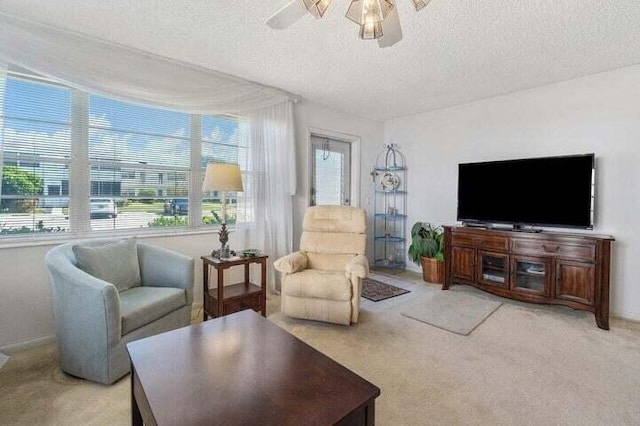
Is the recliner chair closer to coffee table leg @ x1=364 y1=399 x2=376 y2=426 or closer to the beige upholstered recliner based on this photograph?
the beige upholstered recliner

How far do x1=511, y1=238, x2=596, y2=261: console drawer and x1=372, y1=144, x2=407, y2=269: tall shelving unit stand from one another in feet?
5.76

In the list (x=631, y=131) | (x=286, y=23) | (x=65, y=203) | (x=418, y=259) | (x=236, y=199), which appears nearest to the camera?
(x=286, y=23)

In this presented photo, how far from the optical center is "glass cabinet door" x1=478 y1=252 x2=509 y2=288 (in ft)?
10.4

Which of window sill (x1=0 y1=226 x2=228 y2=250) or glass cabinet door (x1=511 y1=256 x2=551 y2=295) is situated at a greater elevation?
window sill (x1=0 y1=226 x2=228 y2=250)

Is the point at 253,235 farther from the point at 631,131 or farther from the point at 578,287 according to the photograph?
the point at 631,131

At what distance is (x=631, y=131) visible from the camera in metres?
2.83

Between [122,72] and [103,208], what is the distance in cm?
116

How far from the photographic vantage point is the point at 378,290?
3588mm

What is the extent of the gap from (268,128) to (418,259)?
8.83ft

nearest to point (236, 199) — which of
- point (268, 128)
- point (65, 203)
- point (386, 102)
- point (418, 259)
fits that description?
point (268, 128)

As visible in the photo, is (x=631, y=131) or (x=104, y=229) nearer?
(x=104, y=229)

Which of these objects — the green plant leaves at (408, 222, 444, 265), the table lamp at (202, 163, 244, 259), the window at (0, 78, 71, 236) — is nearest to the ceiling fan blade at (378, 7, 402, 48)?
the table lamp at (202, 163, 244, 259)

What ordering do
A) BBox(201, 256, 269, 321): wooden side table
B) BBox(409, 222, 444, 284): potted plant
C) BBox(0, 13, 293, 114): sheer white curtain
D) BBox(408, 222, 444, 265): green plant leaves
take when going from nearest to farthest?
BBox(0, 13, 293, 114): sheer white curtain, BBox(201, 256, 269, 321): wooden side table, BBox(409, 222, 444, 284): potted plant, BBox(408, 222, 444, 265): green plant leaves

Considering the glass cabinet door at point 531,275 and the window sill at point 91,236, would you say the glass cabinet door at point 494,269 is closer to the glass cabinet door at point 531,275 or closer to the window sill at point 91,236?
the glass cabinet door at point 531,275
